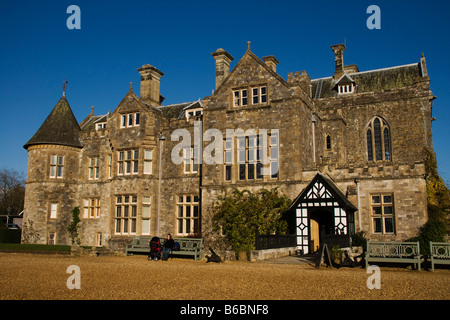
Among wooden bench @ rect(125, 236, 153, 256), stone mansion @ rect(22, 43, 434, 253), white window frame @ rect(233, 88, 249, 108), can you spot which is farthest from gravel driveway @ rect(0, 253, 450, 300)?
white window frame @ rect(233, 88, 249, 108)

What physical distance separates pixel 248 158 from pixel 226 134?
6.66 feet

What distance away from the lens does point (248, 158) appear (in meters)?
24.8

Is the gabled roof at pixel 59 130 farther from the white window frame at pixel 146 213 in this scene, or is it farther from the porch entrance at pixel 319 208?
the porch entrance at pixel 319 208

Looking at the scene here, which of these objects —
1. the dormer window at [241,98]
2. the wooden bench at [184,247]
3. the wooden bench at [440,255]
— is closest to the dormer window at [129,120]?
the dormer window at [241,98]

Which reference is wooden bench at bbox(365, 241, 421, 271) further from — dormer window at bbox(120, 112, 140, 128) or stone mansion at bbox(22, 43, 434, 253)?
dormer window at bbox(120, 112, 140, 128)

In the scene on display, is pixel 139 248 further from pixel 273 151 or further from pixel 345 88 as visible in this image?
pixel 345 88

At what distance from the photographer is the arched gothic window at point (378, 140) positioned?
28938mm

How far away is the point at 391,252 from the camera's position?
16.0 m

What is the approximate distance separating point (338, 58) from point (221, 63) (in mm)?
10997

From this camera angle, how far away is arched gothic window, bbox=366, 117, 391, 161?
28.9 m

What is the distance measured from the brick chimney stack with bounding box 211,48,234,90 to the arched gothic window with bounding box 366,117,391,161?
10.8 m

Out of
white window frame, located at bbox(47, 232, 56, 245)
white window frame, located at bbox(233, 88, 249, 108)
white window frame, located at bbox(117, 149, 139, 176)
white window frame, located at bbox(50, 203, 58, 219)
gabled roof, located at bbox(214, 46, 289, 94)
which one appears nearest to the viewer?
gabled roof, located at bbox(214, 46, 289, 94)
